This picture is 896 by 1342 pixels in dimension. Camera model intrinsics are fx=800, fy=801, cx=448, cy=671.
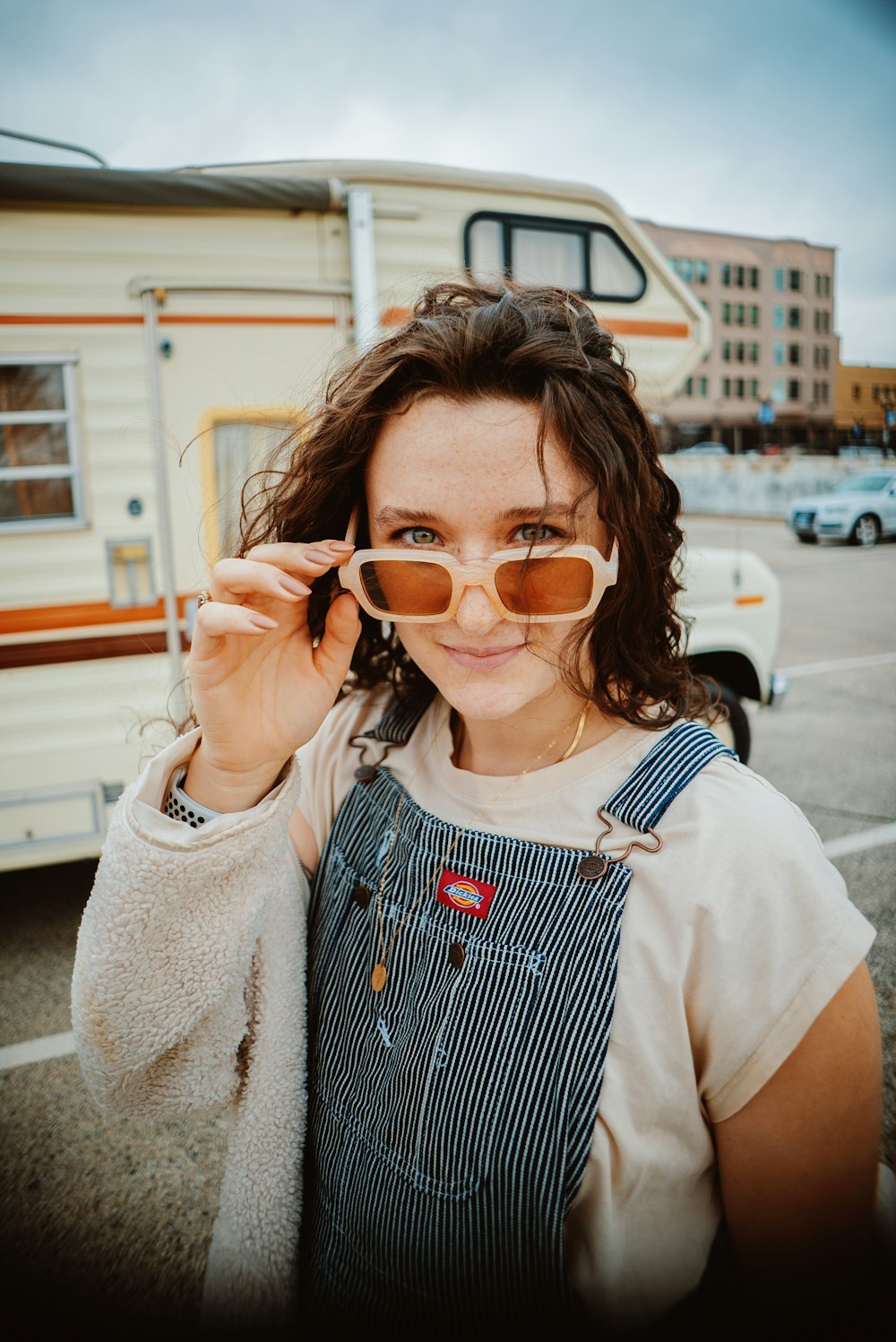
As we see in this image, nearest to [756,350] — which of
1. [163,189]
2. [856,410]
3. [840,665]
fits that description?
[856,410]

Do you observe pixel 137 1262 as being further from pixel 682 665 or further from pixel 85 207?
pixel 85 207

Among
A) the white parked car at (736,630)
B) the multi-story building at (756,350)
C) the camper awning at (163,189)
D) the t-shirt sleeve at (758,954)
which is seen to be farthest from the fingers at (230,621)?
the multi-story building at (756,350)

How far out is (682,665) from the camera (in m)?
1.34

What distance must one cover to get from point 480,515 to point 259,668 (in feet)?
1.28

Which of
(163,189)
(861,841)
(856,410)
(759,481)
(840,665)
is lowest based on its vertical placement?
(861,841)

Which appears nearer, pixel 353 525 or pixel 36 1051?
pixel 353 525

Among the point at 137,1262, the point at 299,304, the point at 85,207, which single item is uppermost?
the point at 85,207

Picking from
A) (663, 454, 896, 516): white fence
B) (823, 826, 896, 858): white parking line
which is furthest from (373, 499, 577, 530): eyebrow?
(663, 454, 896, 516): white fence

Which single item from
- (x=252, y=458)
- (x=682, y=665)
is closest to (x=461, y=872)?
(x=682, y=665)

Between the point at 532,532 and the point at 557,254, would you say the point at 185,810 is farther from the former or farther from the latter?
the point at 557,254

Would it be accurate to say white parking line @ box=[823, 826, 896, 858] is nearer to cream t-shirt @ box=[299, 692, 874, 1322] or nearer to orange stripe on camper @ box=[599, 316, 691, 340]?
orange stripe on camper @ box=[599, 316, 691, 340]

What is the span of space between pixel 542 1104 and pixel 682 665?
2.34 feet

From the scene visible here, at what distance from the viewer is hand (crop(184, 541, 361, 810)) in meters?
1.05

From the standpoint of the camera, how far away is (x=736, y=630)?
4129mm
